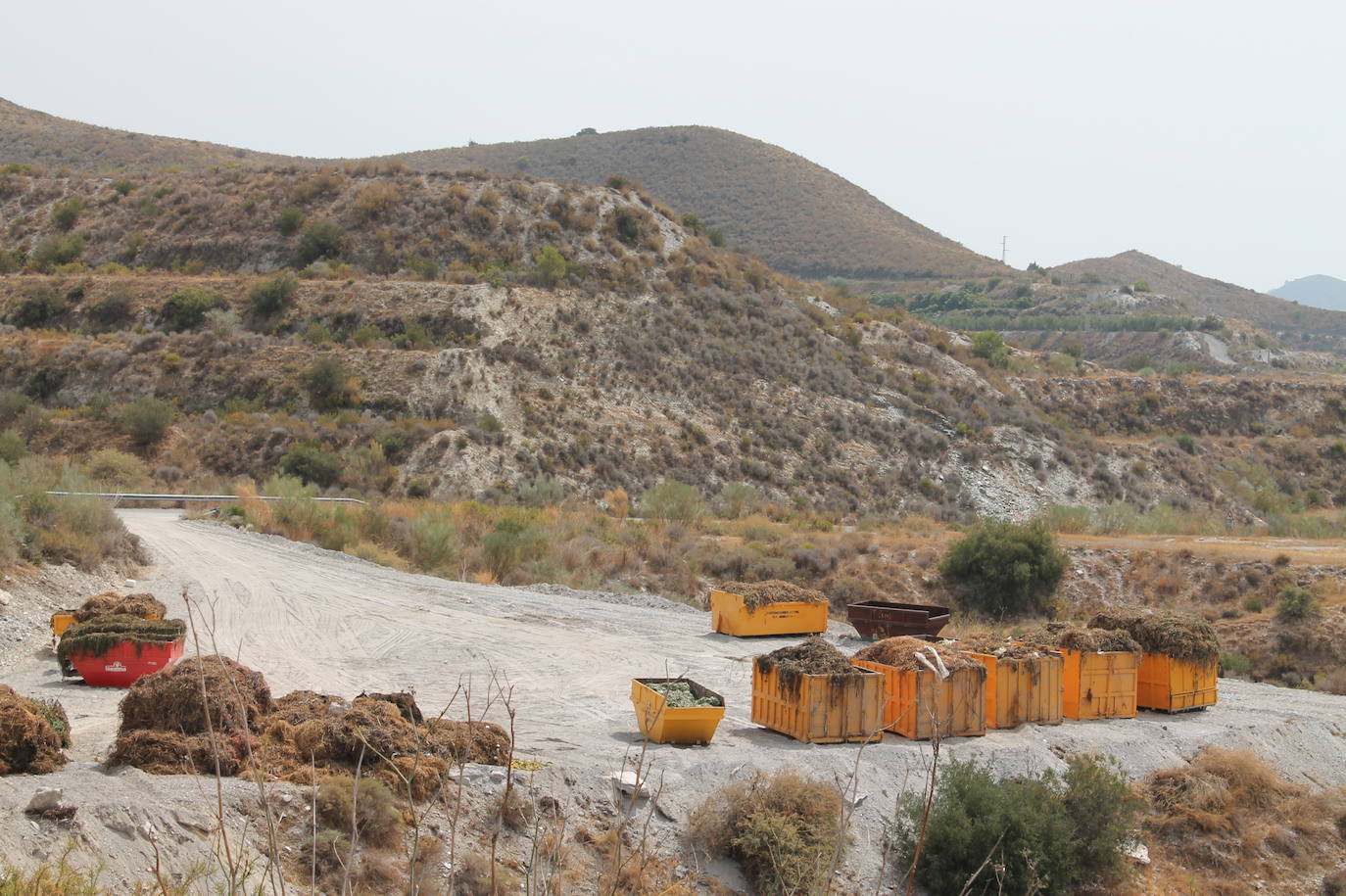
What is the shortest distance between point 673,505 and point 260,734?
26740mm

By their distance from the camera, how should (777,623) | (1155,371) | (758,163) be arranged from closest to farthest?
(777,623) → (1155,371) → (758,163)

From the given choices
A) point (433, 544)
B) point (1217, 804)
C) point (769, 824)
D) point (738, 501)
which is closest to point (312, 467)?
point (433, 544)

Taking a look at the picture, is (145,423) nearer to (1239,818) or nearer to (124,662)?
(124,662)

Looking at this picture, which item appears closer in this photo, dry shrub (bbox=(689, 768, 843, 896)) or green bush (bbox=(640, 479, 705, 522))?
dry shrub (bbox=(689, 768, 843, 896))

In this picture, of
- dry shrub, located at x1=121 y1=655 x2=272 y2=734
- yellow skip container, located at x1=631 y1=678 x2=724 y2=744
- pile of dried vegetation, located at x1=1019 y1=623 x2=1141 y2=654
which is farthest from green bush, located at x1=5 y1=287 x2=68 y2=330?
pile of dried vegetation, located at x1=1019 y1=623 x2=1141 y2=654

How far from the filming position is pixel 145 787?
8.91 metres

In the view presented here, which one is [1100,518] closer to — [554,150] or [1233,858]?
[1233,858]

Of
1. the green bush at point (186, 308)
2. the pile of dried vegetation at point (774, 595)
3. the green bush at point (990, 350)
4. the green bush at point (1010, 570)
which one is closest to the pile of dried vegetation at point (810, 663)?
the pile of dried vegetation at point (774, 595)

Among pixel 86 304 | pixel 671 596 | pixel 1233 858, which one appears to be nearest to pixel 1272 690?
pixel 1233 858

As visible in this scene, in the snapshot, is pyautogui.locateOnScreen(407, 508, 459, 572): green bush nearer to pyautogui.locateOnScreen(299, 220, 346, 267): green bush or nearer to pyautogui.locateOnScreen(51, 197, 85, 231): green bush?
pyautogui.locateOnScreen(299, 220, 346, 267): green bush

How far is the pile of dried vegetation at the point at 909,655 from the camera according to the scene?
A: 44.5 ft

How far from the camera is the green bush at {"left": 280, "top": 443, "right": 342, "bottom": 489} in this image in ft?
128

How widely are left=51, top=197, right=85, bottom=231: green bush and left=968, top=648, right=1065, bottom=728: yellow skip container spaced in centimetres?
5964

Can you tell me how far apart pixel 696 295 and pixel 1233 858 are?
4679 centimetres
